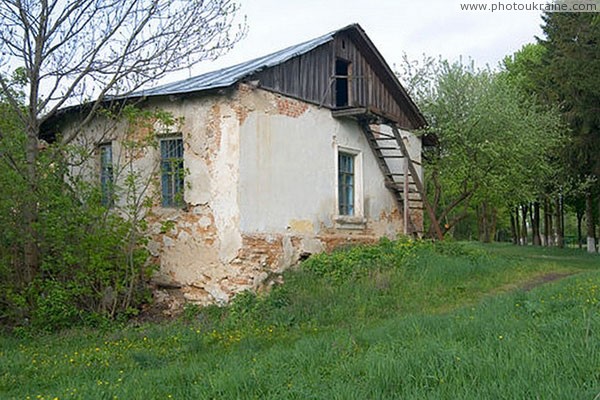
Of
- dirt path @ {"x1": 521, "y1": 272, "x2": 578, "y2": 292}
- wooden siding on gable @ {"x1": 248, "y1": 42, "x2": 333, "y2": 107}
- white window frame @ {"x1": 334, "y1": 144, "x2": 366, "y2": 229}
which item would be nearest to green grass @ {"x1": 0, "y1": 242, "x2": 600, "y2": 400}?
dirt path @ {"x1": 521, "y1": 272, "x2": 578, "y2": 292}

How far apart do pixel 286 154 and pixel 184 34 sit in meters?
3.17

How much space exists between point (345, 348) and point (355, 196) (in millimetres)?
8946

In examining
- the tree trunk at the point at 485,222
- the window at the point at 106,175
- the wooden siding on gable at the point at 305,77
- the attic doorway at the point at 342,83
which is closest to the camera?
the window at the point at 106,175

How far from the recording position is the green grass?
164 inches

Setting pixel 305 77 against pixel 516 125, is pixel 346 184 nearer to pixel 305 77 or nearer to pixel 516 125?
pixel 305 77

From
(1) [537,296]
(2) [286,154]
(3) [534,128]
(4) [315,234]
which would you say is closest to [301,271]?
(4) [315,234]

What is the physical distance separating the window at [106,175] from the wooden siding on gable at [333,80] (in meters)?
3.41

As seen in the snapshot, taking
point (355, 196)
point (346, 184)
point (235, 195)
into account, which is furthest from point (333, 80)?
point (235, 195)

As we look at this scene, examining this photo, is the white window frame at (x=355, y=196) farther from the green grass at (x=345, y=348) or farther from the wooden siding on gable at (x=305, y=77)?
the green grass at (x=345, y=348)

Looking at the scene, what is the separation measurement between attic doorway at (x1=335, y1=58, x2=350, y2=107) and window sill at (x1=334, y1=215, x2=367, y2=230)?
9.60 ft

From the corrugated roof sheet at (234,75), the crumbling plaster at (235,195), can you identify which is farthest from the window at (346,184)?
the corrugated roof sheet at (234,75)

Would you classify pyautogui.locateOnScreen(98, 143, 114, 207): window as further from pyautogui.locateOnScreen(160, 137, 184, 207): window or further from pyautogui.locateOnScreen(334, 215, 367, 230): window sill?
pyautogui.locateOnScreen(334, 215, 367, 230): window sill

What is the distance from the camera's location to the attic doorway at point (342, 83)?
14.7 m

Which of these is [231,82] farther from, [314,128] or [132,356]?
[132,356]
